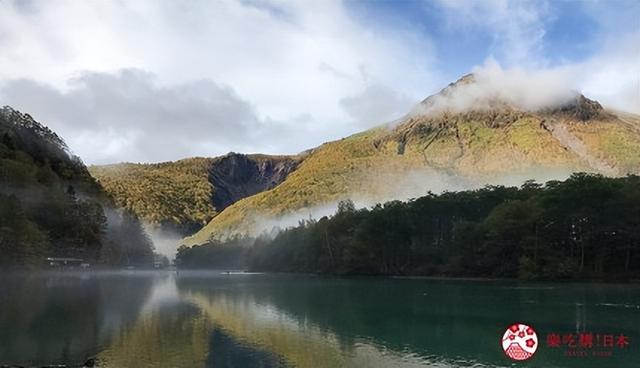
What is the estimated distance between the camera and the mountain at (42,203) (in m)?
88.2

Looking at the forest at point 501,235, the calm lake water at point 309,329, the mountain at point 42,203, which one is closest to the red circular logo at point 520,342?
the calm lake water at point 309,329

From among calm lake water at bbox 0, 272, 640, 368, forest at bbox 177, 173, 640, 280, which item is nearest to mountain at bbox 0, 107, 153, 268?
calm lake water at bbox 0, 272, 640, 368

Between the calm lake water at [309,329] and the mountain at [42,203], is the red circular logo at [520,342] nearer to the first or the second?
the calm lake water at [309,329]

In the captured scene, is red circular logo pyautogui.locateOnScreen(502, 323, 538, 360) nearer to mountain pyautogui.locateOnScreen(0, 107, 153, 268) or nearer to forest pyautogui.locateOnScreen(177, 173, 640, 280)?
forest pyautogui.locateOnScreen(177, 173, 640, 280)

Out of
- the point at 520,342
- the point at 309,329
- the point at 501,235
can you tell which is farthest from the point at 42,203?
the point at 520,342

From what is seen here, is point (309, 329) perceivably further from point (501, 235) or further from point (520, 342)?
point (501, 235)

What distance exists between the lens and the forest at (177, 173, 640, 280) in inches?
3034

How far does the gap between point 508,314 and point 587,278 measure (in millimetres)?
42920

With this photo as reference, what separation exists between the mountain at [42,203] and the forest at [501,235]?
53.5 m

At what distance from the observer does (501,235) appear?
277 ft

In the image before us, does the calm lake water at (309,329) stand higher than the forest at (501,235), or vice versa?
the forest at (501,235)

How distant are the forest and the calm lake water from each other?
22252 millimetres

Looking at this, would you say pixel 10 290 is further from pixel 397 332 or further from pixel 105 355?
pixel 397 332

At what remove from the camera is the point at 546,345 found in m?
28.5
